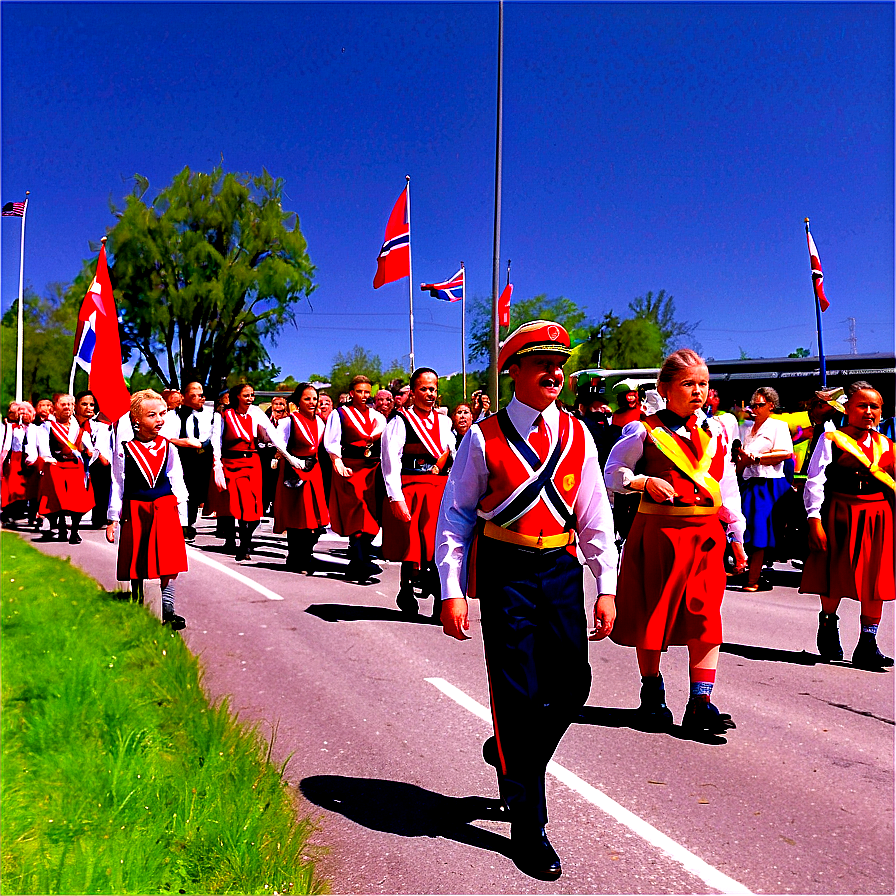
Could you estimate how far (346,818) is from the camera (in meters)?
4.04

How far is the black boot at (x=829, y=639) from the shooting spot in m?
6.89

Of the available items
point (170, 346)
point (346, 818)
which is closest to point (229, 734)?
point (346, 818)

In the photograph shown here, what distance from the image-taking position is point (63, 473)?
1341cm

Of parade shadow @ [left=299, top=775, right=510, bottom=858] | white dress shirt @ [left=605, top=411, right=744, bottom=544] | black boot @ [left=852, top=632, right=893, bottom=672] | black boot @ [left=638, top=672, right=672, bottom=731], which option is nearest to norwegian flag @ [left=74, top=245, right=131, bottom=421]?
parade shadow @ [left=299, top=775, right=510, bottom=858]

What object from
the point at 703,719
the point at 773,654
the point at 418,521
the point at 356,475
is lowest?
the point at 773,654

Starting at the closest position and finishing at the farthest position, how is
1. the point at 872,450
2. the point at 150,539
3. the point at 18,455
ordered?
the point at 872,450 < the point at 150,539 < the point at 18,455

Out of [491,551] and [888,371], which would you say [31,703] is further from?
[888,371]

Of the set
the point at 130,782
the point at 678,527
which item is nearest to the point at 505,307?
the point at 678,527

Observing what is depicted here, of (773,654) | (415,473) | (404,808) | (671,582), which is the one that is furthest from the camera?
(415,473)

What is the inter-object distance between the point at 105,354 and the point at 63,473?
27.0ft

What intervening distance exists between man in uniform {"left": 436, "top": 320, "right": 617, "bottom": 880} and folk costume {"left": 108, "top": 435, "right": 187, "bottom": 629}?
14.2 feet

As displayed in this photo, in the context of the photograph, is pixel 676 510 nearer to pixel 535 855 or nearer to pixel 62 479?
pixel 535 855

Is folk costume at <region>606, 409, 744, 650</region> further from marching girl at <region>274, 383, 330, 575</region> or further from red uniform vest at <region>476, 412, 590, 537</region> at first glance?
marching girl at <region>274, 383, 330, 575</region>

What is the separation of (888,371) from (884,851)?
1023cm
